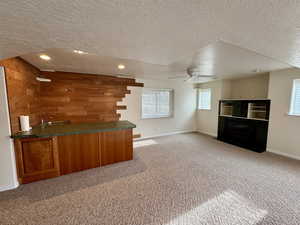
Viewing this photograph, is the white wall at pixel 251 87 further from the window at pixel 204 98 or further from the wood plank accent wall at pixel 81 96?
the wood plank accent wall at pixel 81 96

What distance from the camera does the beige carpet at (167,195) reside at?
1.58m

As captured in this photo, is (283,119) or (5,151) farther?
(283,119)

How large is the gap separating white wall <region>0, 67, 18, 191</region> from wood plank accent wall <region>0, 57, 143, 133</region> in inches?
2.9

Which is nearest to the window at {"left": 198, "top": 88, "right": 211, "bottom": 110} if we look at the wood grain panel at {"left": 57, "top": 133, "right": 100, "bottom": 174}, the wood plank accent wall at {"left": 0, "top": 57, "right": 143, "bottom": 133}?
the wood plank accent wall at {"left": 0, "top": 57, "right": 143, "bottom": 133}

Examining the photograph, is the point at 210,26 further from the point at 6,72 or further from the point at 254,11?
the point at 6,72

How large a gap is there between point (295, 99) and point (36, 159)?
5889 mm

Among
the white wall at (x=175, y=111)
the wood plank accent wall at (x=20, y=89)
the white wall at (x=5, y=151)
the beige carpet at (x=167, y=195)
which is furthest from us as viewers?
the white wall at (x=175, y=111)

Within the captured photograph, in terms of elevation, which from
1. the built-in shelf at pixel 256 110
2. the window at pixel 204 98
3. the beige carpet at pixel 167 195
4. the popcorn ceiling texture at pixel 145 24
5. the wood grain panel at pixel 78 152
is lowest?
the beige carpet at pixel 167 195

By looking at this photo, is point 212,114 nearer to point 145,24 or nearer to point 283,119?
point 283,119

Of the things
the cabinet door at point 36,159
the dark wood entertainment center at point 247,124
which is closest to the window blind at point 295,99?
the dark wood entertainment center at point 247,124

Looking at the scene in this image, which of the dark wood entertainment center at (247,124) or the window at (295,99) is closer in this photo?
the window at (295,99)

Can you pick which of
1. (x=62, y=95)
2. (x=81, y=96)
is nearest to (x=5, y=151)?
(x=62, y=95)

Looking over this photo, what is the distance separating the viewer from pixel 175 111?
5.48 metres

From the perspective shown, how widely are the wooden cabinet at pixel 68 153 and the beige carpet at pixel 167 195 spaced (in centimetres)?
16
